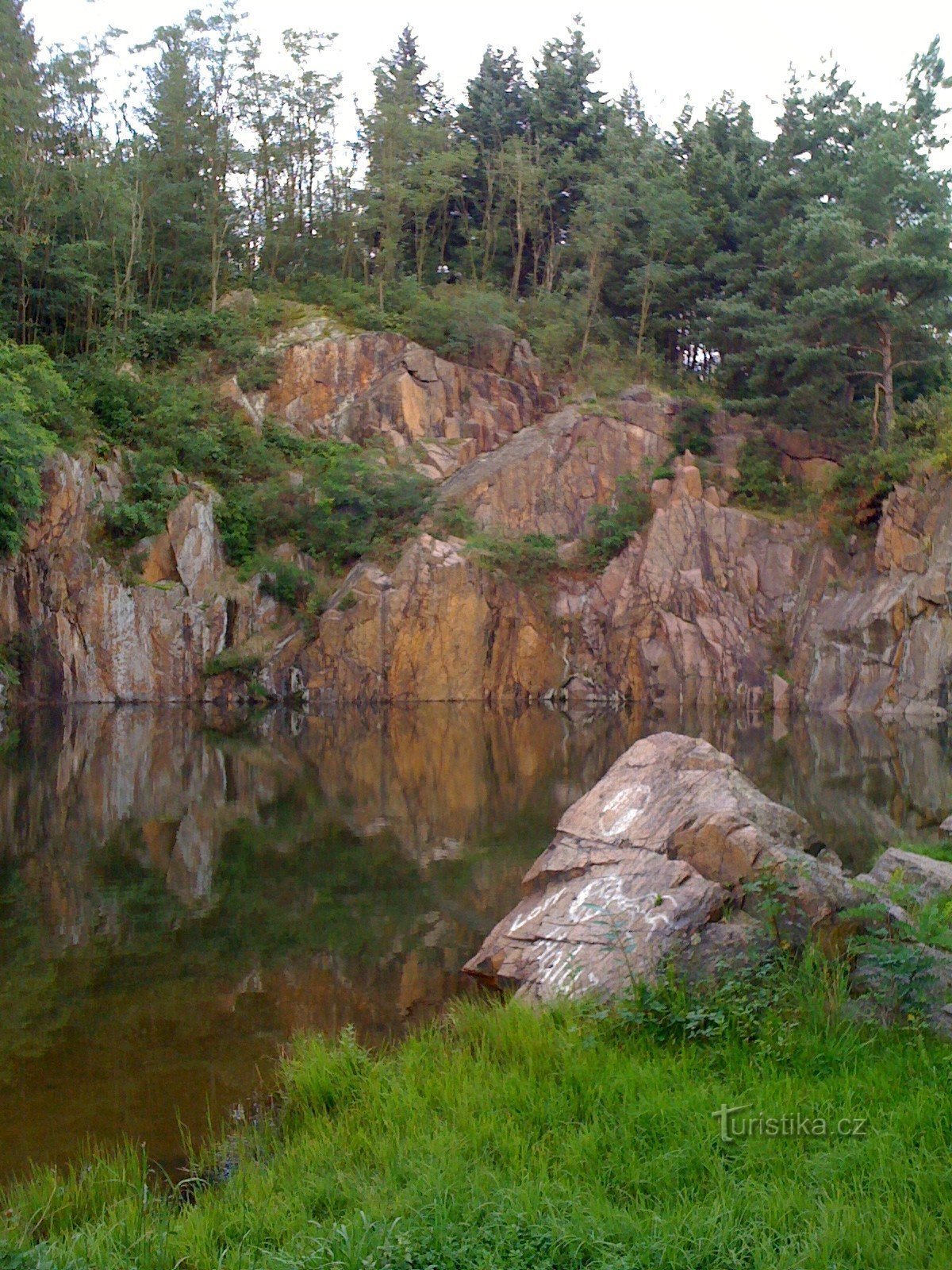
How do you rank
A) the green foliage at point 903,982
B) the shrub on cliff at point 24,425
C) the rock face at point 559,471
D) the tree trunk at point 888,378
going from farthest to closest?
the rock face at point 559,471 < the tree trunk at point 888,378 < the shrub on cliff at point 24,425 < the green foliage at point 903,982

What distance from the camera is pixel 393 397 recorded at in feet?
124

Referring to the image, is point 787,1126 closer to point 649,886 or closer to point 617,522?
point 649,886

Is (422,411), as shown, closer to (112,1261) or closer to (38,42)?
(38,42)

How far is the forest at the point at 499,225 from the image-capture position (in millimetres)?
32062

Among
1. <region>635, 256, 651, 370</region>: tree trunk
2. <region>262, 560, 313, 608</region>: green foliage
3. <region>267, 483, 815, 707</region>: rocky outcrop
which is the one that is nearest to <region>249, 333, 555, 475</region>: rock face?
<region>635, 256, 651, 370</region>: tree trunk

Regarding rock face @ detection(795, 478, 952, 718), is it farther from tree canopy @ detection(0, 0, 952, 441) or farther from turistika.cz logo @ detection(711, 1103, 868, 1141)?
turistika.cz logo @ detection(711, 1103, 868, 1141)

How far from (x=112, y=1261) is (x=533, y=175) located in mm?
45925

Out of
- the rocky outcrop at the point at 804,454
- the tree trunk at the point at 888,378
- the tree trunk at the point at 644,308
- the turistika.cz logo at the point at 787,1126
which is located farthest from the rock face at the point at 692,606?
the turistika.cz logo at the point at 787,1126

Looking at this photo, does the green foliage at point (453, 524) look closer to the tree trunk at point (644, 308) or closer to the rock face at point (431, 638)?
A: the rock face at point (431, 638)

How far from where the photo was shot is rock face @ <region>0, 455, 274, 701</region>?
28.8 meters

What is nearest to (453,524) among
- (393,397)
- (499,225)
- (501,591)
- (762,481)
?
(501,591)

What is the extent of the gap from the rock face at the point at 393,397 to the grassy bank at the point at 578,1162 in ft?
108

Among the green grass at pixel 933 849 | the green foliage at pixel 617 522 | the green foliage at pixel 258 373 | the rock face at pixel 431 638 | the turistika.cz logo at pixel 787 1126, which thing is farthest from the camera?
the green foliage at pixel 258 373

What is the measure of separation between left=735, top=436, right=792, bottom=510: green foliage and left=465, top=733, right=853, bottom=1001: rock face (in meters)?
29.3
